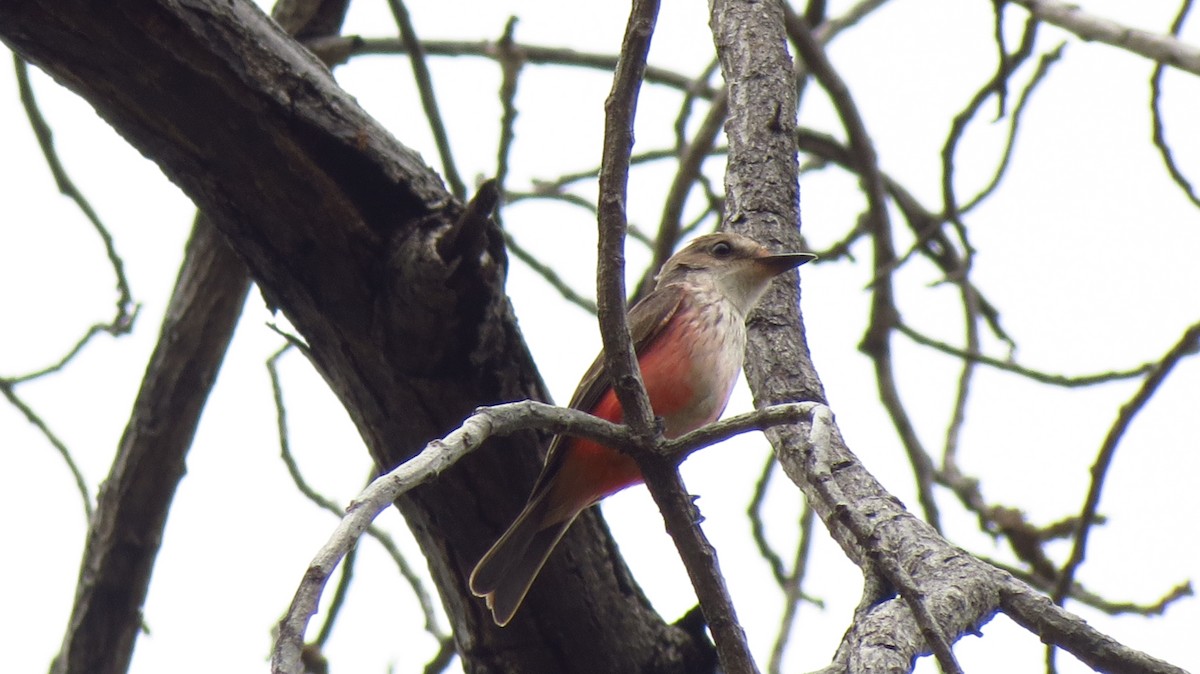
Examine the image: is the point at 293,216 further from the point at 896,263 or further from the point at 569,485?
the point at 896,263

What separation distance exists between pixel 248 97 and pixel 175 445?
1.60m

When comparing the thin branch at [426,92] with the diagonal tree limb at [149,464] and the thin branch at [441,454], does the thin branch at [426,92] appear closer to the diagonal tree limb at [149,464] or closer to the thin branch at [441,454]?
the diagonal tree limb at [149,464]

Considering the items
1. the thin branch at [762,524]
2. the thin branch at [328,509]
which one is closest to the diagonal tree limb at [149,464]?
the thin branch at [328,509]

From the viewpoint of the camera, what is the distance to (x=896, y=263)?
607cm

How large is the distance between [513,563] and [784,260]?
145 cm

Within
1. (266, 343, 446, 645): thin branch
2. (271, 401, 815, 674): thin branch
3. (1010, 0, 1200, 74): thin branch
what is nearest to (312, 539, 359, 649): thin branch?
(266, 343, 446, 645): thin branch

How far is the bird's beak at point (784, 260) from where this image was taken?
178 inches

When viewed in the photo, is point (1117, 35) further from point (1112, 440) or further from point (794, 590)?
point (794, 590)

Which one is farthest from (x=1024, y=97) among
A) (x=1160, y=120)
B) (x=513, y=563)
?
(x=513, y=563)

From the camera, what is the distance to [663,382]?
15.3 ft

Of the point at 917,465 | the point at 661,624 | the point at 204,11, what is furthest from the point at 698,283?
the point at 204,11

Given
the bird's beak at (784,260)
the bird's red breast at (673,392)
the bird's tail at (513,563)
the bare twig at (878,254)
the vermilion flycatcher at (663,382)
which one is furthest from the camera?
the bare twig at (878,254)

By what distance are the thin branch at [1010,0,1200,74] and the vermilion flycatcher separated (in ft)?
4.98

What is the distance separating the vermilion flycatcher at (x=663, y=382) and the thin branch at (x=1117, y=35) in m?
1.52
